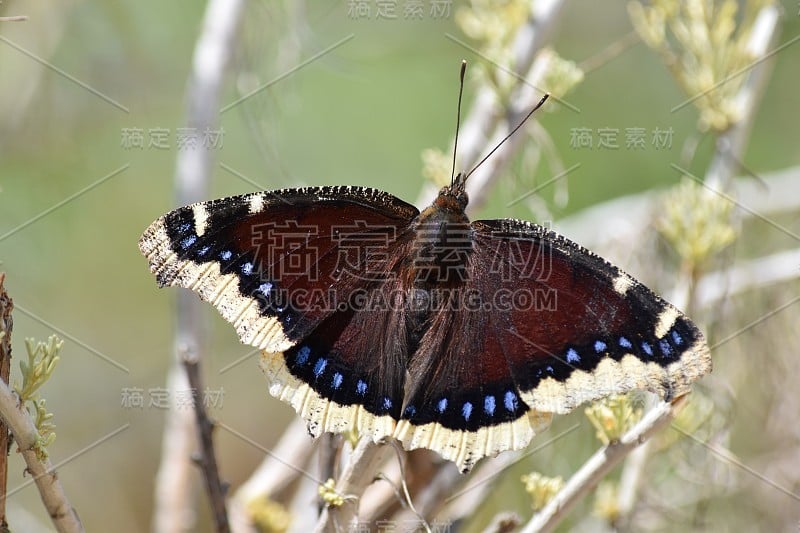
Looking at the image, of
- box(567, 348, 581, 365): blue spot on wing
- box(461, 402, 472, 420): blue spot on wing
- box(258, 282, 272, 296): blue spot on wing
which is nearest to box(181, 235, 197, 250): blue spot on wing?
box(258, 282, 272, 296): blue spot on wing

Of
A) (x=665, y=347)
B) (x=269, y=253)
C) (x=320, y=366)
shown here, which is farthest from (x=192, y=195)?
(x=665, y=347)

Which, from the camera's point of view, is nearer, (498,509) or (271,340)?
(271,340)

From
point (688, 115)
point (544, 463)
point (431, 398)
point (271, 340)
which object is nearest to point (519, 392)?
point (431, 398)

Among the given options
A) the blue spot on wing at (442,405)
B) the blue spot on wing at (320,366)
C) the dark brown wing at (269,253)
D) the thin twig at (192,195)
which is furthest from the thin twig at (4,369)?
the thin twig at (192,195)

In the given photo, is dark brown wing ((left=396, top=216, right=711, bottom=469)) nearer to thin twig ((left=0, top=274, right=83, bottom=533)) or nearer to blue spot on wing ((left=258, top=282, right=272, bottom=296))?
blue spot on wing ((left=258, top=282, right=272, bottom=296))

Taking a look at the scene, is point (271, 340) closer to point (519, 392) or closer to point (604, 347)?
point (519, 392)
